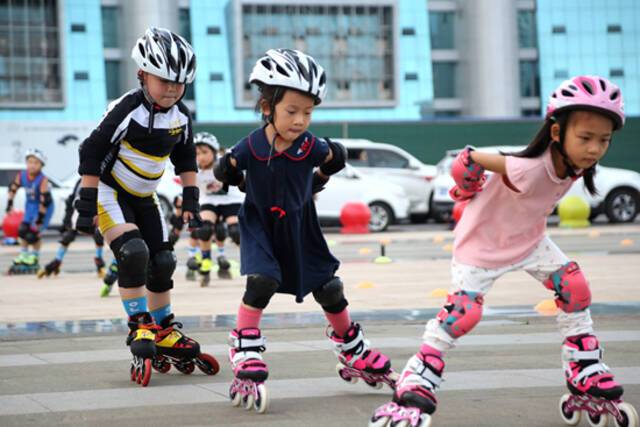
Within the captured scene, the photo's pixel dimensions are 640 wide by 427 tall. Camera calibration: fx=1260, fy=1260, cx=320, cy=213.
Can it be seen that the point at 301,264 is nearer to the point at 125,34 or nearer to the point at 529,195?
the point at 529,195

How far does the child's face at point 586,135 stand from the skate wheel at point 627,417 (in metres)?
1.03

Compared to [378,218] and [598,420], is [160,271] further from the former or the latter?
[378,218]

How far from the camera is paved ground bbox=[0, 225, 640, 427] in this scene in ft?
19.1

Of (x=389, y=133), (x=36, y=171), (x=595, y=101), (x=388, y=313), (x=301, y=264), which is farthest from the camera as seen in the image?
(x=389, y=133)

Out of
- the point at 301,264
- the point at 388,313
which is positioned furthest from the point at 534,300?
the point at 301,264

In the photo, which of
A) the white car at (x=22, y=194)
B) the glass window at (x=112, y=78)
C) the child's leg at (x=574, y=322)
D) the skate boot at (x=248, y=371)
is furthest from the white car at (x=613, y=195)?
the glass window at (x=112, y=78)

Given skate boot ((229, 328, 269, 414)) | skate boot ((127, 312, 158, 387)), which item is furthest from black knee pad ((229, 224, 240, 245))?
skate boot ((229, 328, 269, 414))

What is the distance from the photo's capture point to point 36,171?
18.0 meters

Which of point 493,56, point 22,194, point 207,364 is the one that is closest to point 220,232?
point 207,364

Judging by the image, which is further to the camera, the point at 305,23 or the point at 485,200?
the point at 305,23

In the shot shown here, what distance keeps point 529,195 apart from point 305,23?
74864 millimetres

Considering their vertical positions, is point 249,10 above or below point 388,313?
above

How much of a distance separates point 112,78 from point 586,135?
74.0m

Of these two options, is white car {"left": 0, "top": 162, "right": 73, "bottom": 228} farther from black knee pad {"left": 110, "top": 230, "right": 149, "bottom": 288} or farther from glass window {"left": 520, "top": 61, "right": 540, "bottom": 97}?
glass window {"left": 520, "top": 61, "right": 540, "bottom": 97}
